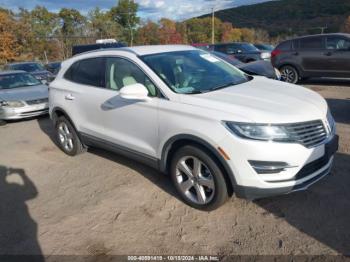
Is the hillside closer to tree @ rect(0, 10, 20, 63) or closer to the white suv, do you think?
tree @ rect(0, 10, 20, 63)

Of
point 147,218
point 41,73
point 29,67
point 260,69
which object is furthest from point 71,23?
point 147,218

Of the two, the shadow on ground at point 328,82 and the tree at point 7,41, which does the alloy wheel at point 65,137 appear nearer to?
the shadow on ground at point 328,82

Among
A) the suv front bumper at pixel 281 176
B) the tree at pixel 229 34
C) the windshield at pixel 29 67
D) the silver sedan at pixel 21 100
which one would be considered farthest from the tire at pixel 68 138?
the tree at pixel 229 34

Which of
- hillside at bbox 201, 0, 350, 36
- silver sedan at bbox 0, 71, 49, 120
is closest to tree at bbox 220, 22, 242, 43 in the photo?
hillside at bbox 201, 0, 350, 36

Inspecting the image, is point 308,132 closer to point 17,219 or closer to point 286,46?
point 17,219

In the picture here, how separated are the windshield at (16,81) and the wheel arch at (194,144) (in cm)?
790

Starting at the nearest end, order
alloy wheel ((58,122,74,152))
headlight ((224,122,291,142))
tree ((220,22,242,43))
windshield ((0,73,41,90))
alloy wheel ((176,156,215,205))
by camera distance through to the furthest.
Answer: headlight ((224,122,291,142)) < alloy wheel ((176,156,215,205)) < alloy wheel ((58,122,74,152)) < windshield ((0,73,41,90)) < tree ((220,22,242,43))

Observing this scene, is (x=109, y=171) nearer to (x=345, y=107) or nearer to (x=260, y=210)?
(x=260, y=210)

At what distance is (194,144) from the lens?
3.46 meters

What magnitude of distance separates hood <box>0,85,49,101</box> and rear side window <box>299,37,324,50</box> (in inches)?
317

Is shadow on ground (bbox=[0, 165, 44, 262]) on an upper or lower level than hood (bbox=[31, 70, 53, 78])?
lower

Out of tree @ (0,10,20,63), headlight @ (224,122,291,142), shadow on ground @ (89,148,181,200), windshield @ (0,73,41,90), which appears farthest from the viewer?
tree @ (0,10,20,63)

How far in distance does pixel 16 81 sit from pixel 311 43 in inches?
368

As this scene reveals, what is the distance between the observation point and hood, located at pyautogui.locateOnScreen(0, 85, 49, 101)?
8.99 meters
